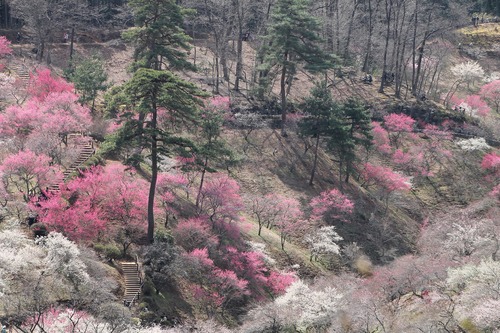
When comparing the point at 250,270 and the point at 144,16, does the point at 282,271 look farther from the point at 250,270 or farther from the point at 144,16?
the point at 144,16

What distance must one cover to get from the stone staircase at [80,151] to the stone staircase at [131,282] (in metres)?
7.98

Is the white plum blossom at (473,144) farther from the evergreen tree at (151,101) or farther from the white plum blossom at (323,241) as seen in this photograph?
the evergreen tree at (151,101)

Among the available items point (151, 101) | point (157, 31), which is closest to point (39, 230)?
point (151, 101)

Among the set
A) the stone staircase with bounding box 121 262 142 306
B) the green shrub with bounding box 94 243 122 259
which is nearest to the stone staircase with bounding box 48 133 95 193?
the green shrub with bounding box 94 243 122 259

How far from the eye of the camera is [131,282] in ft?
101

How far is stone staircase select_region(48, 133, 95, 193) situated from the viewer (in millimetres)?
37069

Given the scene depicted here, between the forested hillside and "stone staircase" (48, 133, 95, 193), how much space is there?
206 mm

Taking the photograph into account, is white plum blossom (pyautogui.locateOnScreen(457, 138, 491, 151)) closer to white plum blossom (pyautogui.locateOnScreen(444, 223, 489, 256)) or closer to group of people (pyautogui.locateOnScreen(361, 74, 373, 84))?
group of people (pyautogui.locateOnScreen(361, 74, 373, 84))

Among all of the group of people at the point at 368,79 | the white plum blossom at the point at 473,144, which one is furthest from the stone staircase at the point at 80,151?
the white plum blossom at the point at 473,144

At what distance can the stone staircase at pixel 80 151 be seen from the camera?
37069 mm

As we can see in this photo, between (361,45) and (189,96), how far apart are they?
51.8m

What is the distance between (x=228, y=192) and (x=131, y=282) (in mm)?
10479

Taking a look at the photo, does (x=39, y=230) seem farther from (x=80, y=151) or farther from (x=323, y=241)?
(x=323, y=241)

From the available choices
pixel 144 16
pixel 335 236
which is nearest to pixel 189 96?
pixel 144 16
